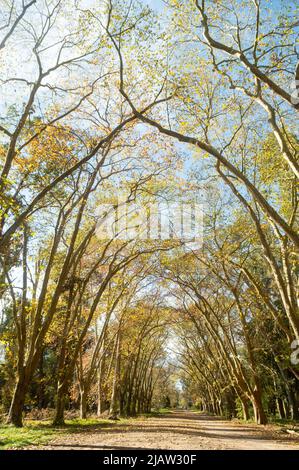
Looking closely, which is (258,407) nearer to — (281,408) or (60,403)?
(60,403)

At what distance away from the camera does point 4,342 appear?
8.30m

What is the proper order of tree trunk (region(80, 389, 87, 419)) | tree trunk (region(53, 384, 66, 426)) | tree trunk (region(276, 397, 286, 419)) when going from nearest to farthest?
tree trunk (region(53, 384, 66, 426)) < tree trunk (region(80, 389, 87, 419)) < tree trunk (region(276, 397, 286, 419))

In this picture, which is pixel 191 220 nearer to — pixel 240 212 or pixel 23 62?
pixel 240 212

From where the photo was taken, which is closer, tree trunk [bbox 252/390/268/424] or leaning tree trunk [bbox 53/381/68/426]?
leaning tree trunk [bbox 53/381/68/426]

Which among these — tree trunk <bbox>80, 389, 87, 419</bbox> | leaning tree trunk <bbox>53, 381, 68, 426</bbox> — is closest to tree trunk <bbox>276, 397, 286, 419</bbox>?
tree trunk <bbox>80, 389, 87, 419</bbox>

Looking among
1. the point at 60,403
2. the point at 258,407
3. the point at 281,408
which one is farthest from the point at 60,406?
the point at 281,408

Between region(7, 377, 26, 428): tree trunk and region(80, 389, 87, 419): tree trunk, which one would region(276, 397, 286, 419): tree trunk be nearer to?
region(80, 389, 87, 419): tree trunk

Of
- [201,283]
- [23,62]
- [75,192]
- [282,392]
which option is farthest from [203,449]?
[282,392]

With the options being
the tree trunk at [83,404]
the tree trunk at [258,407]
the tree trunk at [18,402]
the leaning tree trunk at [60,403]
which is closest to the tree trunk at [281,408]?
the tree trunk at [258,407]

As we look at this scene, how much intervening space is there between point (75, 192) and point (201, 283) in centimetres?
1303

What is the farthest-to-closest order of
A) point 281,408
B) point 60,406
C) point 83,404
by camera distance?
point 281,408, point 83,404, point 60,406

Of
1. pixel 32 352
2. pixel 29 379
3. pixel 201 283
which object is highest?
pixel 201 283

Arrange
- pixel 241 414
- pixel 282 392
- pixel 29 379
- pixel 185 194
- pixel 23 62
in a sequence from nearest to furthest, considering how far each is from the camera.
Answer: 1. pixel 23 62
2. pixel 29 379
3. pixel 185 194
4. pixel 241 414
5. pixel 282 392
